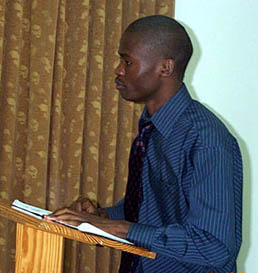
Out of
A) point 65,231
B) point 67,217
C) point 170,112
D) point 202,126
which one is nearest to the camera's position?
point 65,231

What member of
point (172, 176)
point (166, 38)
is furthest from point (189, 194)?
point (166, 38)

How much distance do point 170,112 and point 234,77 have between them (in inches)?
61.4

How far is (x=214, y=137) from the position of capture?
1.28 meters

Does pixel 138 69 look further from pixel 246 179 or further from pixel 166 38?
pixel 246 179

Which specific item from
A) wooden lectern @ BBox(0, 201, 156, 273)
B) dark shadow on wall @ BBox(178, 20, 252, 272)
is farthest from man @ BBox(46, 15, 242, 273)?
dark shadow on wall @ BBox(178, 20, 252, 272)

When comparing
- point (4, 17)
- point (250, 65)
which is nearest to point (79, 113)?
point (4, 17)

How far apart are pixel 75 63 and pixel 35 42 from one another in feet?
0.76

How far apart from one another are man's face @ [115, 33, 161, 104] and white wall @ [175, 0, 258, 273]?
4.66ft

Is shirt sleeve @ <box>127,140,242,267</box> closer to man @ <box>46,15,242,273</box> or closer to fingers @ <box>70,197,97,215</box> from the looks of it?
man @ <box>46,15,242,273</box>

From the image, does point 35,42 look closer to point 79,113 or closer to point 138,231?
point 79,113

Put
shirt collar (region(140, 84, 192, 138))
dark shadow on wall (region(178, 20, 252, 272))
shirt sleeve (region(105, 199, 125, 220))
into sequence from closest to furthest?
shirt collar (region(140, 84, 192, 138)), shirt sleeve (region(105, 199, 125, 220)), dark shadow on wall (region(178, 20, 252, 272))

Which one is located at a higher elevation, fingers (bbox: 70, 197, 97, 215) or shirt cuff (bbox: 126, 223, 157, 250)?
shirt cuff (bbox: 126, 223, 157, 250)

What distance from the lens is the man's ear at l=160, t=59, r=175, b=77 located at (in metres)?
1.47

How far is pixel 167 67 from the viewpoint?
4.83 feet
